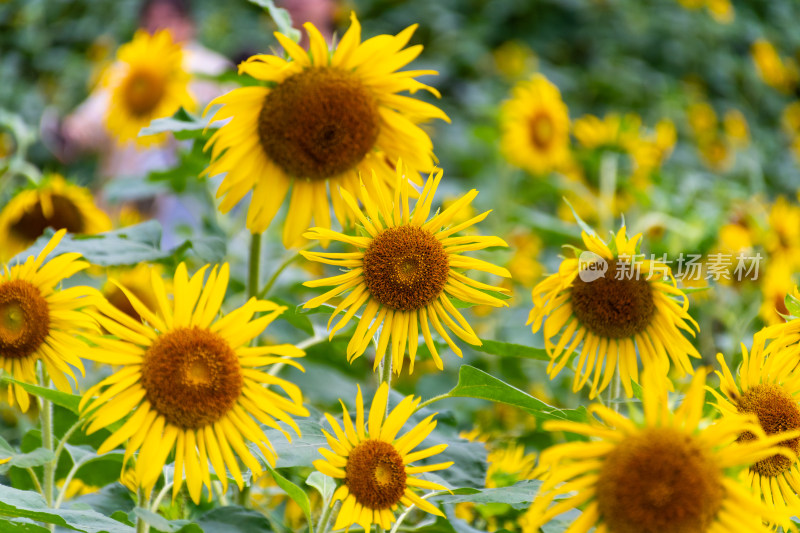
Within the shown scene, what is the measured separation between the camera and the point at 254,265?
3.27 feet

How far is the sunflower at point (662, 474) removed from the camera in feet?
1.85

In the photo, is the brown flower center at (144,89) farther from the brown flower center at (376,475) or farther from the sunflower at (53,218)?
the brown flower center at (376,475)

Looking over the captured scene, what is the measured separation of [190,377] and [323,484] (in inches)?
7.8

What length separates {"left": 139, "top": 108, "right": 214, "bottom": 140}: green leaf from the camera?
0.95 metres

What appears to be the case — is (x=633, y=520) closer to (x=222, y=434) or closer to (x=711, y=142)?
(x=222, y=434)

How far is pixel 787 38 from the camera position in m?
4.08

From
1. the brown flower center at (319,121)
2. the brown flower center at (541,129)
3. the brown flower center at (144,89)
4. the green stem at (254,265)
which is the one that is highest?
the brown flower center at (319,121)

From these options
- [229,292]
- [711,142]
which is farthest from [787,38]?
[229,292]

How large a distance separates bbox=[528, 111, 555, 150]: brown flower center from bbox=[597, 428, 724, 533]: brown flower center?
1.69 metres

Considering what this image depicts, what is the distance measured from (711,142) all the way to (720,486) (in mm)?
2959

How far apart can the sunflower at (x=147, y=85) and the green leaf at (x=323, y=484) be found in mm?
891

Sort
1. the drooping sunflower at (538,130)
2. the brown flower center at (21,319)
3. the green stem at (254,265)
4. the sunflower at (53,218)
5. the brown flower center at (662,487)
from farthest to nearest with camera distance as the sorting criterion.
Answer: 1. the drooping sunflower at (538,130)
2. the sunflower at (53,218)
3. the green stem at (254,265)
4. the brown flower center at (21,319)
5. the brown flower center at (662,487)

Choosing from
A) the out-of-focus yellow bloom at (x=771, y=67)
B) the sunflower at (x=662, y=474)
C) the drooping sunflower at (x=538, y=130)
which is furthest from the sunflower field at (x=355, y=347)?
the out-of-focus yellow bloom at (x=771, y=67)

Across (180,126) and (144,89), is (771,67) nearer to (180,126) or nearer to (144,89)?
(144,89)
